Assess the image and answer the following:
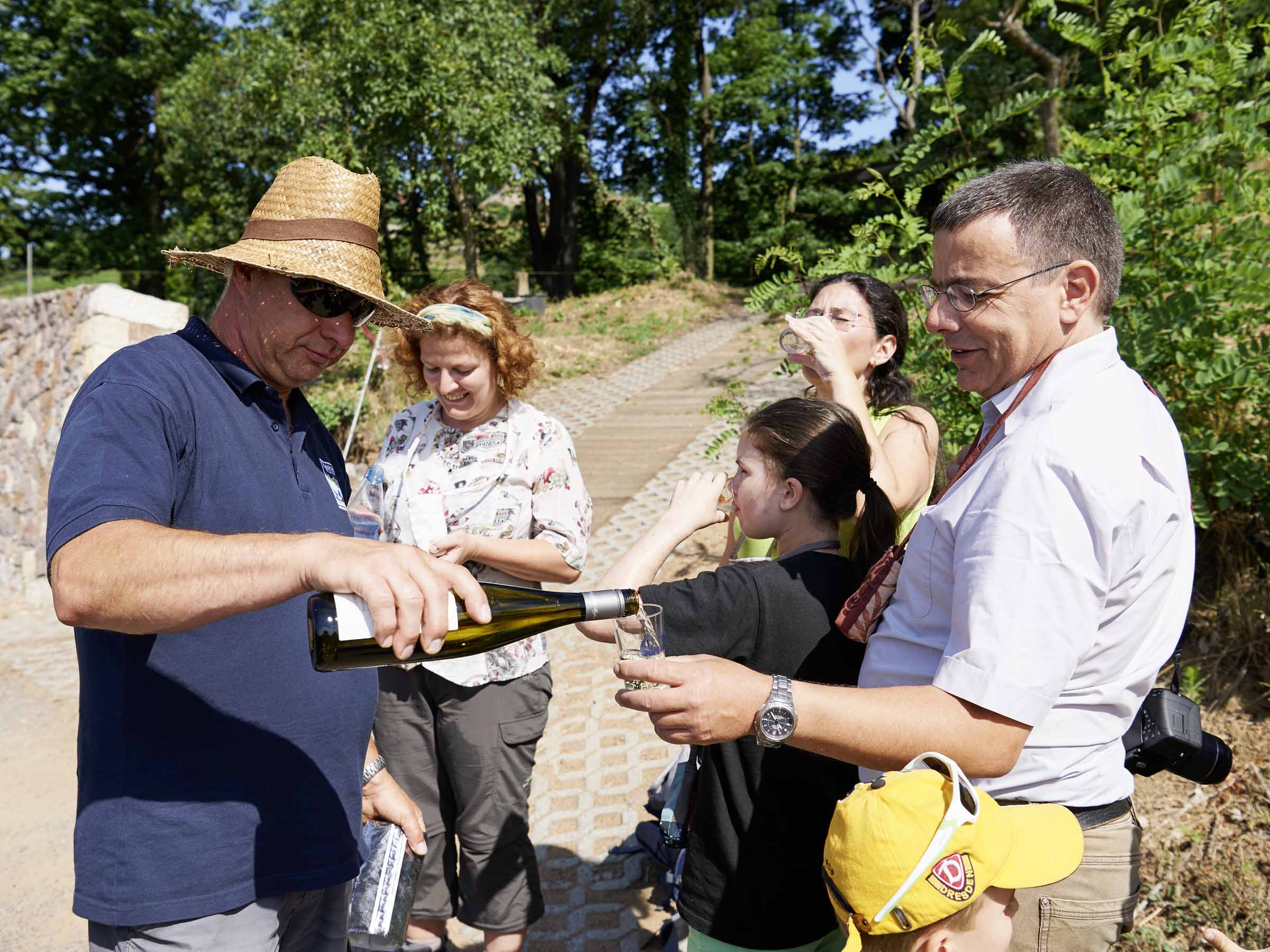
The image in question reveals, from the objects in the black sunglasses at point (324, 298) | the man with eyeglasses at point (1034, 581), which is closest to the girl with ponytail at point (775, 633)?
the man with eyeglasses at point (1034, 581)

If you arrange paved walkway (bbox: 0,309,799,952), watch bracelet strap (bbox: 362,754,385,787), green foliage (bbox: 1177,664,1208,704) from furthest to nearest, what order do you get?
green foliage (bbox: 1177,664,1208,704), paved walkway (bbox: 0,309,799,952), watch bracelet strap (bbox: 362,754,385,787)

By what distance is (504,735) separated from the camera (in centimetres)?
293

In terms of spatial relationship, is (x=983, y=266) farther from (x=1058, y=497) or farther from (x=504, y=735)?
(x=504, y=735)

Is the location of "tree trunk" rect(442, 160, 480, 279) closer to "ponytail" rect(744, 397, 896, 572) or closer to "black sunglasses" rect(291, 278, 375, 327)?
"black sunglasses" rect(291, 278, 375, 327)

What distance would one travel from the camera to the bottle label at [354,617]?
1.27 m

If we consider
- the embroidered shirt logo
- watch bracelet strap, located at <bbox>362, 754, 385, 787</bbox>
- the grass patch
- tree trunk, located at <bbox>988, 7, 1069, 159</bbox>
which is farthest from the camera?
the grass patch

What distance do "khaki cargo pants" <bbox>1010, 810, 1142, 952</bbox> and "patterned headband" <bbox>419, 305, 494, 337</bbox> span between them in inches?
87.4

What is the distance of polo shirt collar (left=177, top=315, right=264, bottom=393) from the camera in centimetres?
187

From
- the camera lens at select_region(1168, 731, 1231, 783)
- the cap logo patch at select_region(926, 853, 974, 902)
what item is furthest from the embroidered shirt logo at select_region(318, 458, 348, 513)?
the camera lens at select_region(1168, 731, 1231, 783)

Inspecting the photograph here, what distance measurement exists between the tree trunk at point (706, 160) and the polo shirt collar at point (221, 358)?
25013 millimetres

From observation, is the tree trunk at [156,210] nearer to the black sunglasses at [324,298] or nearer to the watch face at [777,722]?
the black sunglasses at [324,298]

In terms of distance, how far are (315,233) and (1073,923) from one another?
7.22 feet

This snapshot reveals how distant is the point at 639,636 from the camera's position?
5.09ft

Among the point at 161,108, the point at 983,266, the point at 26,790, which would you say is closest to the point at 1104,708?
the point at 983,266
